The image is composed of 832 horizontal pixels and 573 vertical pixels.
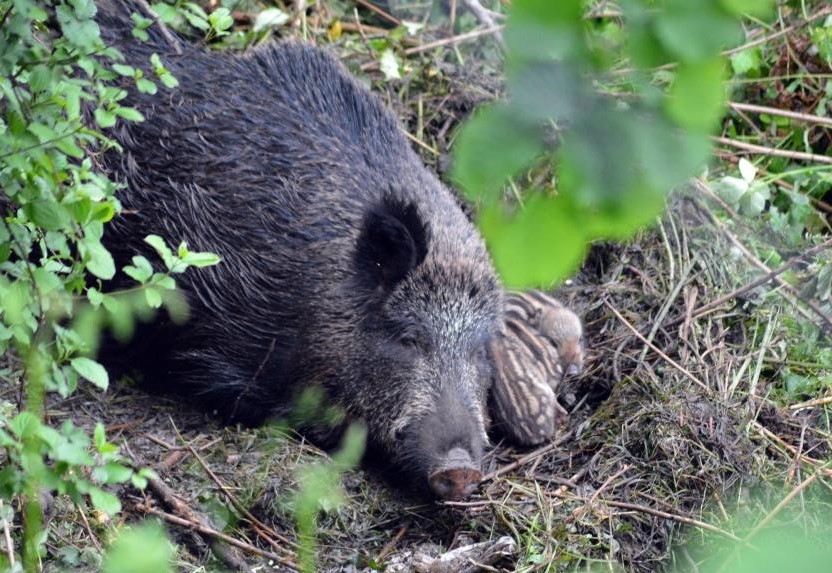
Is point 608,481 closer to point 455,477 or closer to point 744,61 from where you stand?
point 455,477

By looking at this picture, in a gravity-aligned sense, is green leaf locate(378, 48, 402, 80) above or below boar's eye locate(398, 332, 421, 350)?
above

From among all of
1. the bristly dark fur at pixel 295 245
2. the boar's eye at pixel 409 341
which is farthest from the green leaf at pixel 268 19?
the boar's eye at pixel 409 341

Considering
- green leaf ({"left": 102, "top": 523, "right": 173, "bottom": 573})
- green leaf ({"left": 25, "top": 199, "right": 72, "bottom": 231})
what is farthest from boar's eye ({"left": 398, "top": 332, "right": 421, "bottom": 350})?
green leaf ({"left": 102, "top": 523, "right": 173, "bottom": 573})

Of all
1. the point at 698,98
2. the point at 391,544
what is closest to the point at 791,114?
the point at 391,544

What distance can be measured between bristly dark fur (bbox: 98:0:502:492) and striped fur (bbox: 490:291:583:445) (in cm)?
18

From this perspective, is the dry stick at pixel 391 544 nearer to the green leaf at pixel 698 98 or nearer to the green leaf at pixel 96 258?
the green leaf at pixel 96 258

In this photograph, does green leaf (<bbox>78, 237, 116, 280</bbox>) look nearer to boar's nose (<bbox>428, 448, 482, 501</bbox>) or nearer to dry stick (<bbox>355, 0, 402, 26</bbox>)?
boar's nose (<bbox>428, 448, 482, 501</bbox>)

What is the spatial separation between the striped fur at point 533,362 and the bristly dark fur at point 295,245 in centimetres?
18

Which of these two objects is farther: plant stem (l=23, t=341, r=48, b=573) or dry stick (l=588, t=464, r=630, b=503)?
dry stick (l=588, t=464, r=630, b=503)

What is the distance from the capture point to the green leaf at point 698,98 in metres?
1.38

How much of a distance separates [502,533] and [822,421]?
167 cm

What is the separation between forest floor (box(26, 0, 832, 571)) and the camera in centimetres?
448

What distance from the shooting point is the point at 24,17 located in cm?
332

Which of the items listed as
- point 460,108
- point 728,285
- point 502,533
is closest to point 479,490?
point 502,533
